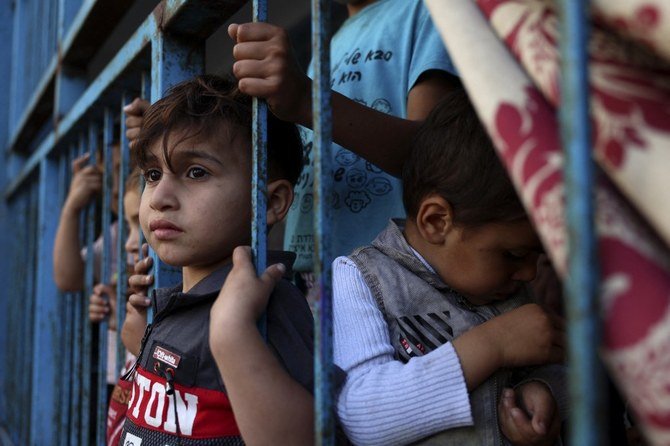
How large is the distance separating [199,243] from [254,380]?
1.04 ft

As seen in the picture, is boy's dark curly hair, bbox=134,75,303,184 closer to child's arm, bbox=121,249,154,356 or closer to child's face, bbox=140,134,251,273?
child's face, bbox=140,134,251,273

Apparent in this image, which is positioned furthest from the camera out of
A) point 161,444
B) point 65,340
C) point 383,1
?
point 65,340

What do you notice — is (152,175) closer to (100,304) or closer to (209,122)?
(209,122)

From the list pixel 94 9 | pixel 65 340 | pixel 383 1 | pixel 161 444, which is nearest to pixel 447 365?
pixel 161 444

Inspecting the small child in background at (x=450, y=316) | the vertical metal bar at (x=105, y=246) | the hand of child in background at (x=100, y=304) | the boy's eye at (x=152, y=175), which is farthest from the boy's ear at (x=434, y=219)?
the hand of child in background at (x=100, y=304)

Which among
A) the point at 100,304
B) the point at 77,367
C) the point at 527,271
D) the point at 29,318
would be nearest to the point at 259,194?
the point at 527,271

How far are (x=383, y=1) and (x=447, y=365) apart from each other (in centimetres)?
100

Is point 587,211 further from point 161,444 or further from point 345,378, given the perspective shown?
point 161,444

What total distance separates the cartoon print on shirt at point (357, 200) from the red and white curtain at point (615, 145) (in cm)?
79

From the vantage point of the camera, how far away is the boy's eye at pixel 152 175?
118 centimetres

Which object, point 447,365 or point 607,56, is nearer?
point 607,56

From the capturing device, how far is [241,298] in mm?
875

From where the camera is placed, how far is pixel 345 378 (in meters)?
0.94

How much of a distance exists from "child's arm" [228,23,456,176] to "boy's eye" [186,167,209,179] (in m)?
0.18
